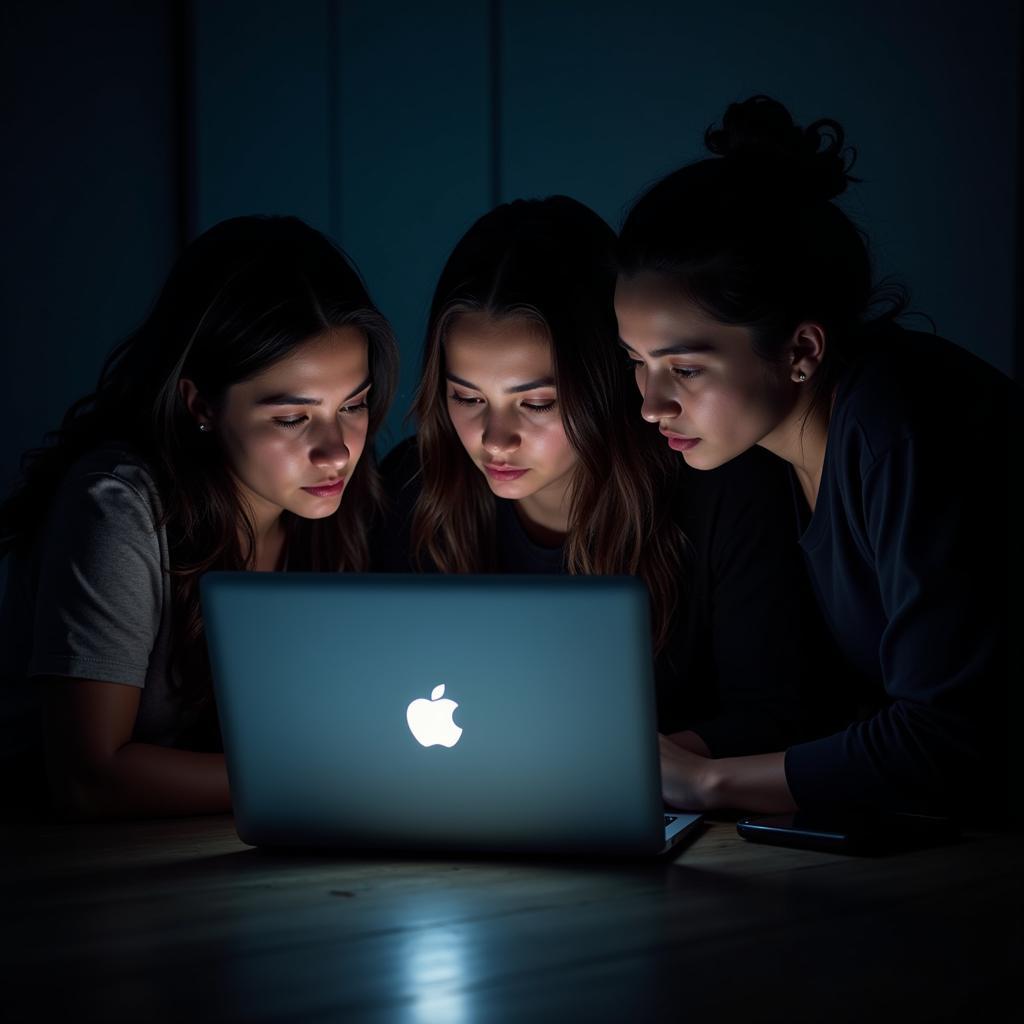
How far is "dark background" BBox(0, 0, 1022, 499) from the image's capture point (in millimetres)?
2518

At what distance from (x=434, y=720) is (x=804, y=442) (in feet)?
2.42

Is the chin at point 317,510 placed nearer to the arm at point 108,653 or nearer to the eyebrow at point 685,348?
the arm at point 108,653

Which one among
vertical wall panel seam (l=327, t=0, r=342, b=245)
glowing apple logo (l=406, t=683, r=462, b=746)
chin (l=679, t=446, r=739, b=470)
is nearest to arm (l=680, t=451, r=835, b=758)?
chin (l=679, t=446, r=739, b=470)

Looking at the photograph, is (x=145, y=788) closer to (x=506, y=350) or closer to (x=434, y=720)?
(x=434, y=720)

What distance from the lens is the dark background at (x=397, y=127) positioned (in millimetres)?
2518

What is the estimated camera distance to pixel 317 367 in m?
1.90

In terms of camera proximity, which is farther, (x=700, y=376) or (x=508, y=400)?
(x=508, y=400)

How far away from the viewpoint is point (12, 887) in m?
1.23

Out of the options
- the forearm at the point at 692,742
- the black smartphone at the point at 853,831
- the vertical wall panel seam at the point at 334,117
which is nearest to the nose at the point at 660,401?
the forearm at the point at 692,742

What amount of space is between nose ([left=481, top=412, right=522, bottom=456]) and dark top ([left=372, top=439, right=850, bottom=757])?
0.28 metres

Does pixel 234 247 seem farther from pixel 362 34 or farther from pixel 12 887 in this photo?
pixel 362 34

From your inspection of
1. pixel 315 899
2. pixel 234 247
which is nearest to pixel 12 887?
pixel 315 899

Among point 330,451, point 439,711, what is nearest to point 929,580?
point 439,711

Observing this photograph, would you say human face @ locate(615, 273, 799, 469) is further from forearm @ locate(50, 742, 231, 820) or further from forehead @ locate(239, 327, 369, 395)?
forearm @ locate(50, 742, 231, 820)
